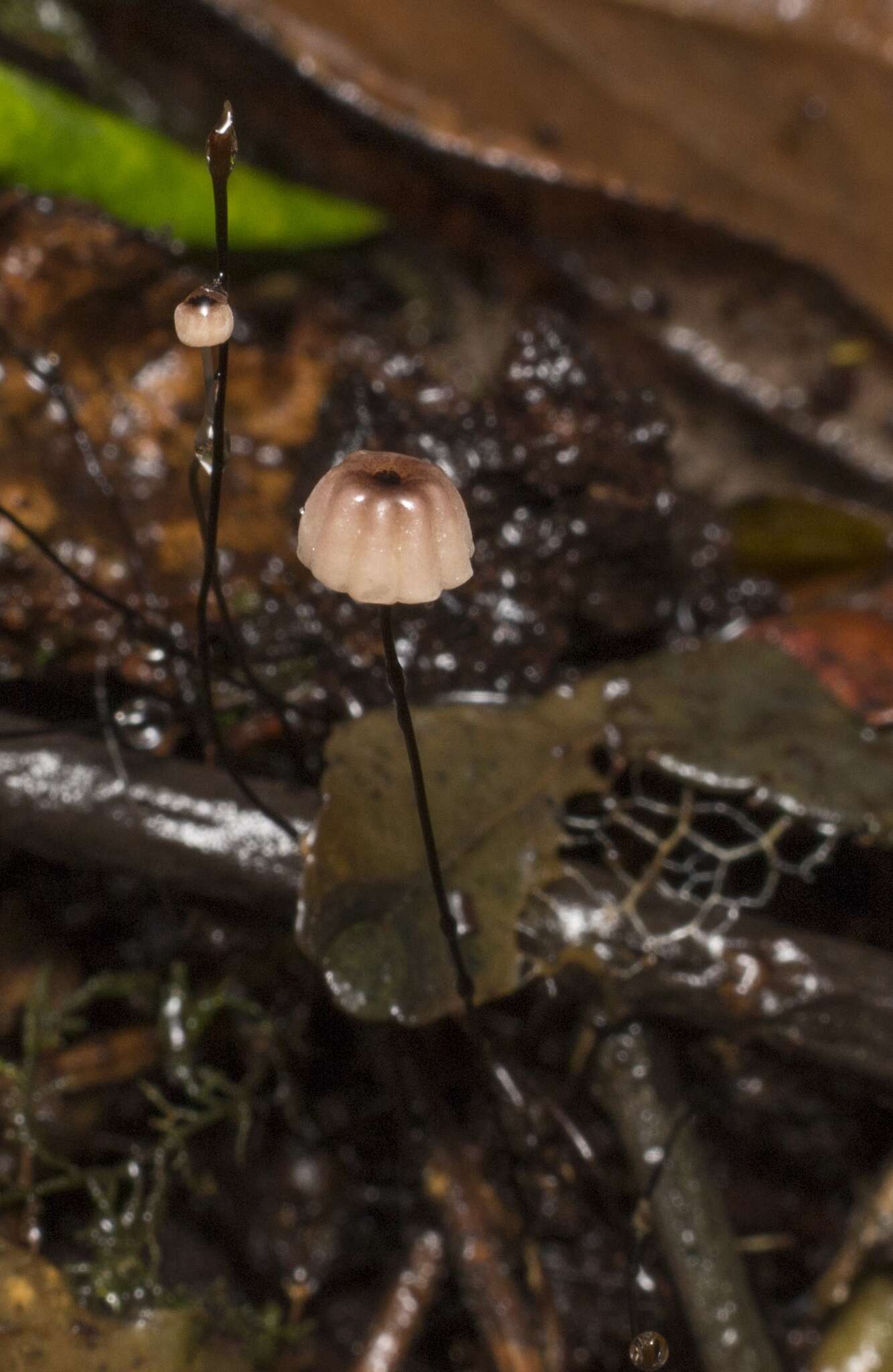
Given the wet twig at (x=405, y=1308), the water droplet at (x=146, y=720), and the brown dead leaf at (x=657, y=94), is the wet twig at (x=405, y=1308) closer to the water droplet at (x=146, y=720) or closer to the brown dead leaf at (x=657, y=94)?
the water droplet at (x=146, y=720)

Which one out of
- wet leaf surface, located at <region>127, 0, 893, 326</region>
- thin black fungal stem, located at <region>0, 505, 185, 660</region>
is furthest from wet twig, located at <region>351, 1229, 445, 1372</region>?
wet leaf surface, located at <region>127, 0, 893, 326</region>

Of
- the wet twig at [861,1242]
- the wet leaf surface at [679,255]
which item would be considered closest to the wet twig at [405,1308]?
the wet twig at [861,1242]

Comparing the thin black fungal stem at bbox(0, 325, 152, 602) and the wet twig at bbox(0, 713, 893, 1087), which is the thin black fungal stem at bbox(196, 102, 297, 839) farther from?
the thin black fungal stem at bbox(0, 325, 152, 602)

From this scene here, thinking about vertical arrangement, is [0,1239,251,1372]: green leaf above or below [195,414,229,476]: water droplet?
below

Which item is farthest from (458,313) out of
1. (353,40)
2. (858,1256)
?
(858,1256)

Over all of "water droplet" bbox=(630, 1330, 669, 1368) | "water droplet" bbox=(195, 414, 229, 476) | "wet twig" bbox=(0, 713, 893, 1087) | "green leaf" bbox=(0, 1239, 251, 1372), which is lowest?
"green leaf" bbox=(0, 1239, 251, 1372)

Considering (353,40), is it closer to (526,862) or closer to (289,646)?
(289,646)
